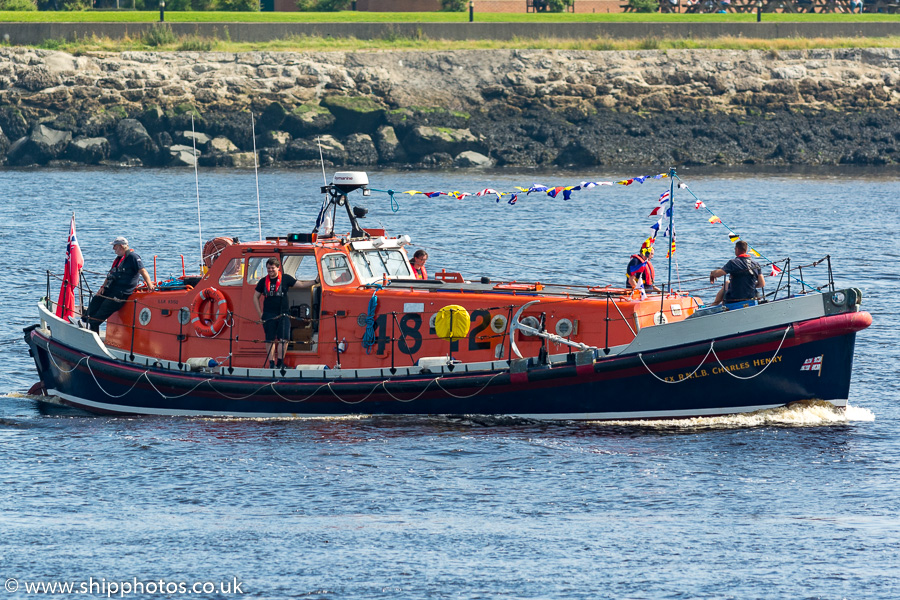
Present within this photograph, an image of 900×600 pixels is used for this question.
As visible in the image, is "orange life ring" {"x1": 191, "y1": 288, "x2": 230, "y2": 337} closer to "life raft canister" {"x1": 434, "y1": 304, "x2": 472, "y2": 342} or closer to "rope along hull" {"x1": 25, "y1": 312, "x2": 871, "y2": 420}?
"rope along hull" {"x1": 25, "y1": 312, "x2": 871, "y2": 420}

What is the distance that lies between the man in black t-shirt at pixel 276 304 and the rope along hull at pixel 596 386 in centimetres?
54

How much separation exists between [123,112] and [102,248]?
24.8m

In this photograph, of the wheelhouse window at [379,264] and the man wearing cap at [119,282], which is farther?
the man wearing cap at [119,282]

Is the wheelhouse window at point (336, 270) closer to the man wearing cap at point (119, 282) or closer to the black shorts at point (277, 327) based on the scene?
the black shorts at point (277, 327)

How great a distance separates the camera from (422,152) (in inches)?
2192

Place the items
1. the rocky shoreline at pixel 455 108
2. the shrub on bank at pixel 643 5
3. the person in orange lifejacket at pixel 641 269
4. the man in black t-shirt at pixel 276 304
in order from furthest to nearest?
the shrub on bank at pixel 643 5 → the rocky shoreline at pixel 455 108 → the person in orange lifejacket at pixel 641 269 → the man in black t-shirt at pixel 276 304

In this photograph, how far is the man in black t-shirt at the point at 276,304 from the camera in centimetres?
1605

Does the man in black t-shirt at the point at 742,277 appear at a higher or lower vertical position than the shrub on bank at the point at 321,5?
lower

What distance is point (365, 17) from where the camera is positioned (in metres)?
65.0

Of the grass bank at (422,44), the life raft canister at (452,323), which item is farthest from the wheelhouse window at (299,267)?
the grass bank at (422,44)

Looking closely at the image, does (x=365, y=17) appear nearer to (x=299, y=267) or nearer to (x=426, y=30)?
(x=426, y=30)

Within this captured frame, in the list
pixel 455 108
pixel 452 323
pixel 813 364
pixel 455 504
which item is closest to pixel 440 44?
pixel 455 108

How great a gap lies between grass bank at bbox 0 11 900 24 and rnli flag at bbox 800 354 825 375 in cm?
5026

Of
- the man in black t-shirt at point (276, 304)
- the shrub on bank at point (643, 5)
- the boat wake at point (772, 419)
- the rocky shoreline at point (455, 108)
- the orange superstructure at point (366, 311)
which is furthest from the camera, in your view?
the shrub on bank at point (643, 5)
